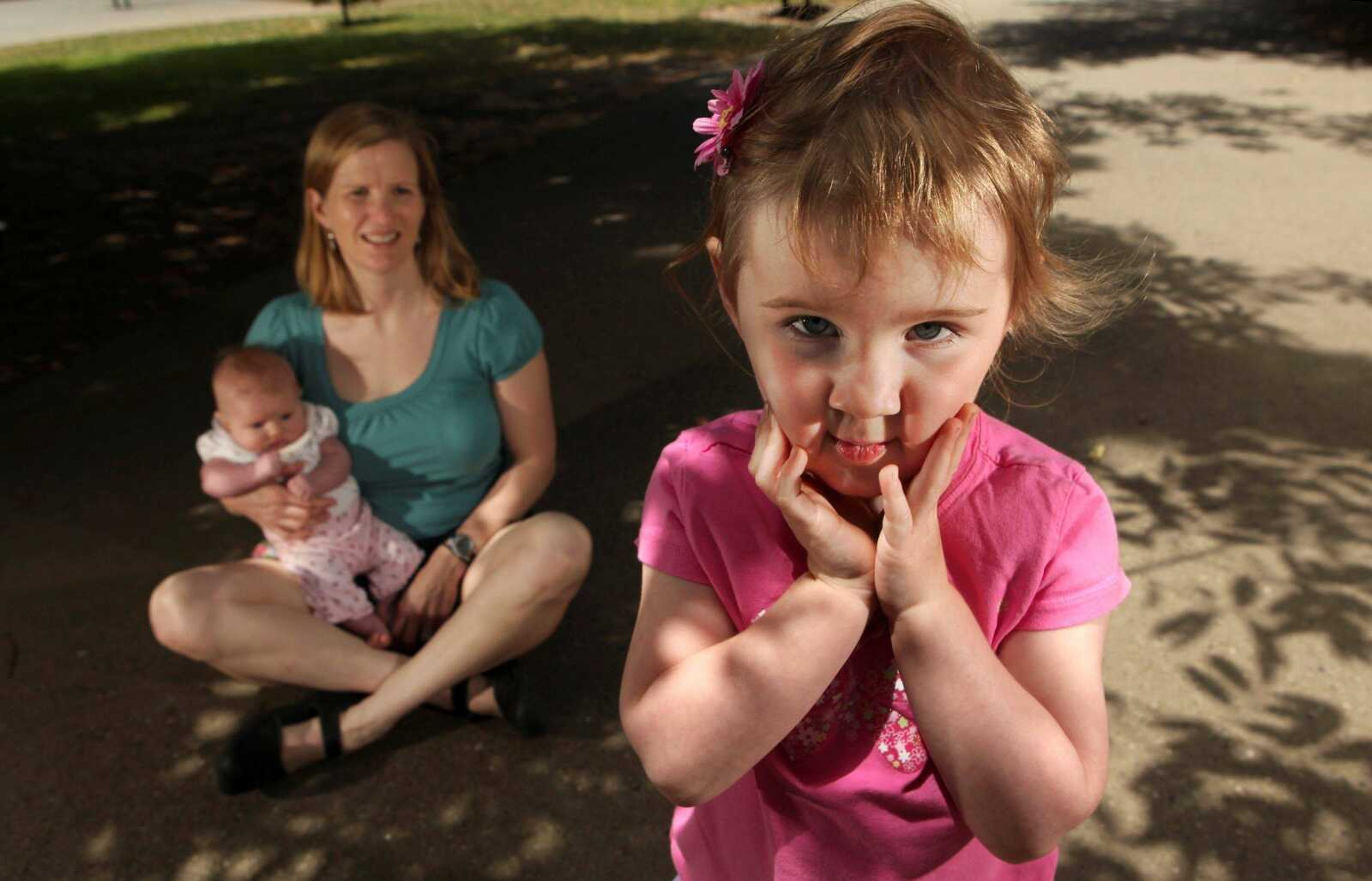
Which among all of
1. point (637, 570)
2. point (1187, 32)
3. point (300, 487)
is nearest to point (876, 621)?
point (300, 487)

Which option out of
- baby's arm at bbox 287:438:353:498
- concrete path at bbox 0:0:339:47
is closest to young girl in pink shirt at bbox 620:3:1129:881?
baby's arm at bbox 287:438:353:498

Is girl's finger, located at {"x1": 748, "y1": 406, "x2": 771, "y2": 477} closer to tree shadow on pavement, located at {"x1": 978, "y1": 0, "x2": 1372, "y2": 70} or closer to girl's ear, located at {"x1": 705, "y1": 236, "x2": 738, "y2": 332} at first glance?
girl's ear, located at {"x1": 705, "y1": 236, "x2": 738, "y2": 332}

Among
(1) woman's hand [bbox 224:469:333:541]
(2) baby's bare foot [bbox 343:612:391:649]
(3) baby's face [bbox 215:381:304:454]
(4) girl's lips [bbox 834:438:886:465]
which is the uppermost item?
(4) girl's lips [bbox 834:438:886:465]

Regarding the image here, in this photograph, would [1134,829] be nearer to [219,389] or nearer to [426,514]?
[426,514]

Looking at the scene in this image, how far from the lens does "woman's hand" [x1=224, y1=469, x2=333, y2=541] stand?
3625mm

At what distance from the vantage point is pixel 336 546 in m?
3.71

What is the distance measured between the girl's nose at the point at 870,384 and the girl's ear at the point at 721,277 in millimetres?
193

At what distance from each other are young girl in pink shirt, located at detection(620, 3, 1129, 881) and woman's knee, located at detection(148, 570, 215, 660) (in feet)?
7.86

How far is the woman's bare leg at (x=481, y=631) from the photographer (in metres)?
3.60

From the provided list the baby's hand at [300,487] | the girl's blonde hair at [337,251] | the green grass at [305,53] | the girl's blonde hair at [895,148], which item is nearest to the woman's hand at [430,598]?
the baby's hand at [300,487]

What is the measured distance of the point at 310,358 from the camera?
3.78 meters

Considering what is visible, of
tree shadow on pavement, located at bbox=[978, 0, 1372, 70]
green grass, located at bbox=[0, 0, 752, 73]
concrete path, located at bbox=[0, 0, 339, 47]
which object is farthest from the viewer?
concrete path, located at bbox=[0, 0, 339, 47]

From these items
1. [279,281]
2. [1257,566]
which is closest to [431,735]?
[1257,566]

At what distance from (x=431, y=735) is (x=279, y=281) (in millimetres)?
4676
